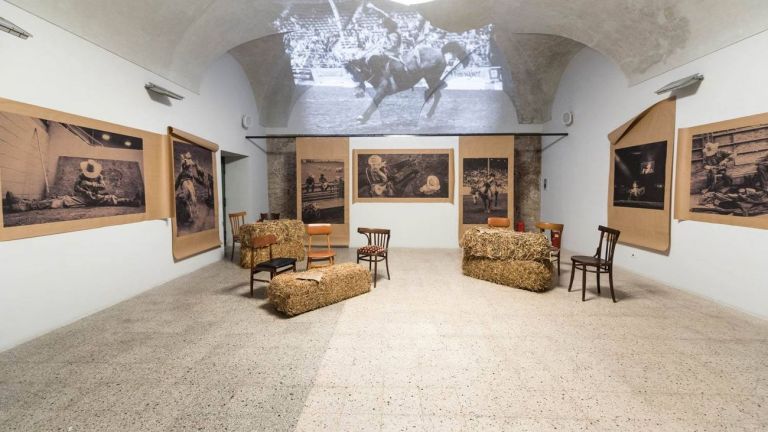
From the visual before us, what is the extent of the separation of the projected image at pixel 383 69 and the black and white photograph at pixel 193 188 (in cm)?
345

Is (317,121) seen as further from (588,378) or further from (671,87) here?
(588,378)

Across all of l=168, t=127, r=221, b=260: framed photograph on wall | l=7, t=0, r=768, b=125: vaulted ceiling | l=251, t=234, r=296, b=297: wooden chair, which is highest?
l=7, t=0, r=768, b=125: vaulted ceiling

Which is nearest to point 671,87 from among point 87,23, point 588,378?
point 588,378

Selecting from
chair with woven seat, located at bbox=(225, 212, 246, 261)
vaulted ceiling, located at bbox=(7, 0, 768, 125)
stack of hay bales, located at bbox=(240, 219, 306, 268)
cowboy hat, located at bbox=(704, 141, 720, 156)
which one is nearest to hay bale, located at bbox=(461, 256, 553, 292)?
cowboy hat, located at bbox=(704, 141, 720, 156)

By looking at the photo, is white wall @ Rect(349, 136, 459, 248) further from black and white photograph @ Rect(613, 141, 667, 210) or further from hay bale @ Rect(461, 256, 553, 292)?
black and white photograph @ Rect(613, 141, 667, 210)

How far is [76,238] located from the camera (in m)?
3.96

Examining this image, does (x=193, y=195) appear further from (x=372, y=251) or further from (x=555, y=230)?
(x=555, y=230)

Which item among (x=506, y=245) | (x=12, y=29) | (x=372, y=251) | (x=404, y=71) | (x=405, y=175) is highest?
(x=404, y=71)

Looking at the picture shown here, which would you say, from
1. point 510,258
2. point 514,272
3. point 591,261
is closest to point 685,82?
point 591,261

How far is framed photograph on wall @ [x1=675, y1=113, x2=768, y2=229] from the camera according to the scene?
4047 mm

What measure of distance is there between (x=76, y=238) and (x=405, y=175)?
22.2 feet

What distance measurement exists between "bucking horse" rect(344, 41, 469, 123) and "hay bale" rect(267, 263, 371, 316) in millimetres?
6737

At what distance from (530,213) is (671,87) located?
5802 mm

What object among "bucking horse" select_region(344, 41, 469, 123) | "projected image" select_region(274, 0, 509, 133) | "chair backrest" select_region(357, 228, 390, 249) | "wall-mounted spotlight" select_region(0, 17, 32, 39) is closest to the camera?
"wall-mounted spotlight" select_region(0, 17, 32, 39)
